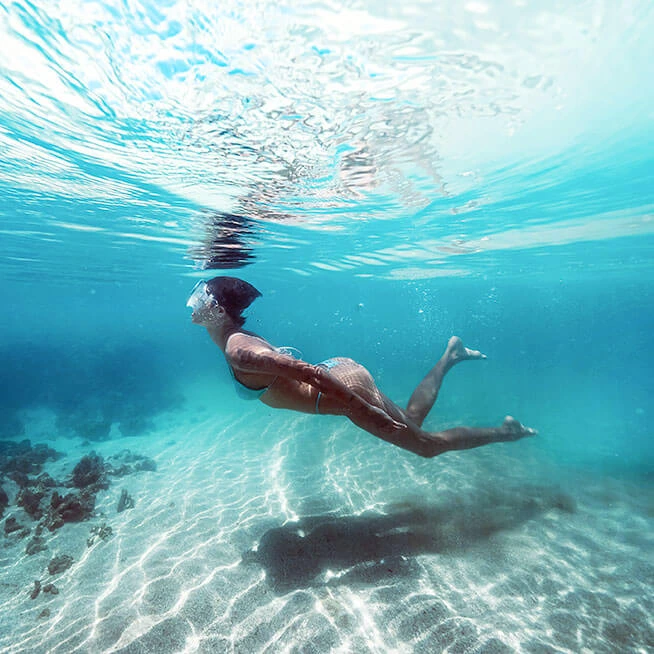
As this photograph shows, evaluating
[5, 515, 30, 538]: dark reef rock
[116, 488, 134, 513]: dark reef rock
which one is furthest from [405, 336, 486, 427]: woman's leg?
[5, 515, 30, 538]: dark reef rock

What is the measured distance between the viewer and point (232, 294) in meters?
5.94

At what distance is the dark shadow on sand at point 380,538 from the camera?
18.1 feet

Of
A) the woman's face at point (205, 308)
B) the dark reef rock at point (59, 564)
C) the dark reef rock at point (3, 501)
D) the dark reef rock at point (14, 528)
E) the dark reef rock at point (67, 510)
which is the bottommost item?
the dark reef rock at point (3, 501)

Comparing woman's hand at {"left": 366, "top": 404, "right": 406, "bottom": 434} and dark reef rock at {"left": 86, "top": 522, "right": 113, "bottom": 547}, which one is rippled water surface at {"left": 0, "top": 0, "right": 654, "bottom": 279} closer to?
woman's hand at {"left": 366, "top": 404, "right": 406, "bottom": 434}

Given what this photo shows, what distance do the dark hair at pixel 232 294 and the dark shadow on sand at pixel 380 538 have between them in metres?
4.30

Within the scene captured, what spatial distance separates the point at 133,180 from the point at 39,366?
41625 mm

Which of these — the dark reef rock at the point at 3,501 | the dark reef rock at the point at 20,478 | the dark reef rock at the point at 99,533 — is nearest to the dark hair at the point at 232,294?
the dark reef rock at the point at 99,533

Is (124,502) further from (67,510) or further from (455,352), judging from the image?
(455,352)

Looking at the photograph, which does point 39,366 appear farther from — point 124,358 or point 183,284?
point 183,284

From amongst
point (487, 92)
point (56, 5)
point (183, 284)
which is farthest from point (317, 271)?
point (56, 5)

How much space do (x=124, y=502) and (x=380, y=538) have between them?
6910 millimetres

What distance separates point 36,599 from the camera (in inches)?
217

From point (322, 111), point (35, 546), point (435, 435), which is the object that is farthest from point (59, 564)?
point (322, 111)

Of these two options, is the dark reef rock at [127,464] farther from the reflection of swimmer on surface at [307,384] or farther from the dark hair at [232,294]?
the dark hair at [232,294]
